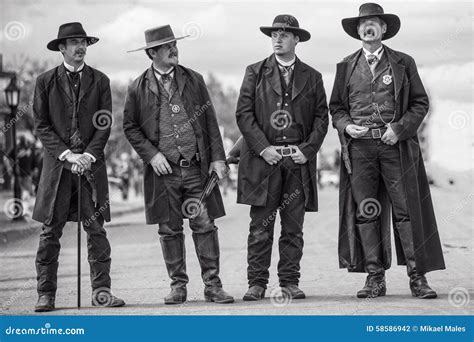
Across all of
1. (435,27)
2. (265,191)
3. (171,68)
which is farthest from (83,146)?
(435,27)

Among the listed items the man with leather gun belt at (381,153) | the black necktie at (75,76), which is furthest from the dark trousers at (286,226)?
the black necktie at (75,76)

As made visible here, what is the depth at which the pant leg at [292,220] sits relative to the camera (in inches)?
340

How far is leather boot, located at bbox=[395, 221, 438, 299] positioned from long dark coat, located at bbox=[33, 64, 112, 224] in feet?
8.14

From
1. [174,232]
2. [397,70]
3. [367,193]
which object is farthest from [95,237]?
[397,70]

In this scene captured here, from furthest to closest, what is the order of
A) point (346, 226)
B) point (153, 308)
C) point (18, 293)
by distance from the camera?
point (18, 293), point (346, 226), point (153, 308)

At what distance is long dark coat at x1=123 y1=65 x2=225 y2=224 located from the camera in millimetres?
8469

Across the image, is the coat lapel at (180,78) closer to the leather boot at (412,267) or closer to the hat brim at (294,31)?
the hat brim at (294,31)

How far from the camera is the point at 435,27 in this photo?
923 centimetres

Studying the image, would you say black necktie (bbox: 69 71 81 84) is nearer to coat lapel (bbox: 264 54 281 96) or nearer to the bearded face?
coat lapel (bbox: 264 54 281 96)

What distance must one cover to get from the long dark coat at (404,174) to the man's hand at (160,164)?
147 centimetres

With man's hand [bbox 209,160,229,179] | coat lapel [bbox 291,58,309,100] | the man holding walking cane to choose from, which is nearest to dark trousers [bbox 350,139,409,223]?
coat lapel [bbox 291,58,309,100]

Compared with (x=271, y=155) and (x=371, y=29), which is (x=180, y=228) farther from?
(x=371, y=29)
